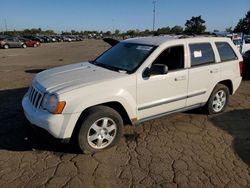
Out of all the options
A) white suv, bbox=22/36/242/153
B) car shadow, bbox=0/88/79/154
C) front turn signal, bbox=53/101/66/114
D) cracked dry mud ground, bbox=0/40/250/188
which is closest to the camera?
cracked dry mud ground, bbox=0/40/250/188

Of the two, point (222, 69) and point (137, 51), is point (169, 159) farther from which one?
point (222, 69)

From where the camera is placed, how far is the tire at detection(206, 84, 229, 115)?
17.8 feet

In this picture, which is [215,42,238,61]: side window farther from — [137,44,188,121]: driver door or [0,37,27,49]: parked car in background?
[0,37,27,49]: parked car in background

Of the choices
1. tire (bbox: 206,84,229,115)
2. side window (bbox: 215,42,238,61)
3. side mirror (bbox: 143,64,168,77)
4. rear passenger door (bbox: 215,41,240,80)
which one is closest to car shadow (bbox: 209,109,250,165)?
tire (bbox: 206,84,229,115)

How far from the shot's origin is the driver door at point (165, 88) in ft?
13.9

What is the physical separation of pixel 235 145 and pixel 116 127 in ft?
6.73

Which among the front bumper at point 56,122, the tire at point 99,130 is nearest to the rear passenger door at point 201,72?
the tire at point 99,130

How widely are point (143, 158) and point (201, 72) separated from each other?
2099mm

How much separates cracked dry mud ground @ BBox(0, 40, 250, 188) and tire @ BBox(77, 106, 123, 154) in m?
0.14

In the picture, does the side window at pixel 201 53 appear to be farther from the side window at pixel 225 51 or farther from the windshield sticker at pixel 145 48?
the windshield sticker at pixel 145 48

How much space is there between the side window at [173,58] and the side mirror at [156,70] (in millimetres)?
399

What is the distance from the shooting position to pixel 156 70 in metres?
4.14

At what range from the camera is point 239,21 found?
7256 cm

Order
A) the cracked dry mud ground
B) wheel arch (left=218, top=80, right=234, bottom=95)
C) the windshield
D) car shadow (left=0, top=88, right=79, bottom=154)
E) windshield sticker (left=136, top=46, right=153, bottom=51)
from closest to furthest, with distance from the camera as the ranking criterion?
the cracked dry mud ground → car shadow (left=0, top=88, right=79, bottom=154) → the windshield → windshield sticker (left=136, top=46, right=153, bottom=51) → wheel arch (left=218, top=80, right=234, bottom=95)
